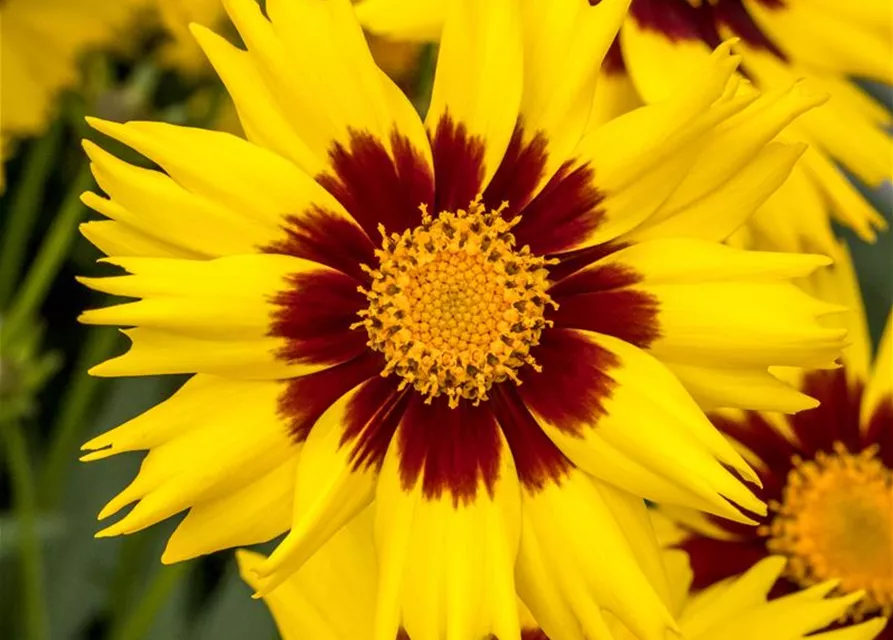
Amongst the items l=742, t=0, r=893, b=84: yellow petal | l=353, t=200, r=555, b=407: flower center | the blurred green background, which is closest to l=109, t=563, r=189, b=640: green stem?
the blurred green background

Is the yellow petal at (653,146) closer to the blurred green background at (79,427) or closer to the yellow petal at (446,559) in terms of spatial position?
the yellow petal at (446,559)

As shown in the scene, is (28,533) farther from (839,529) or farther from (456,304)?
(839,529)

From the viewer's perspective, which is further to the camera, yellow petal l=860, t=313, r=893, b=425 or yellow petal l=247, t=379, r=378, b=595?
yellow petal l=860, t=313, r=893, b=425

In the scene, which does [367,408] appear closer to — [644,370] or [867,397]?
[644,370]

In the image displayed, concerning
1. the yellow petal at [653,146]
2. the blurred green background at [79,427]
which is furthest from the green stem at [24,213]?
the yellow petal at [653,146]

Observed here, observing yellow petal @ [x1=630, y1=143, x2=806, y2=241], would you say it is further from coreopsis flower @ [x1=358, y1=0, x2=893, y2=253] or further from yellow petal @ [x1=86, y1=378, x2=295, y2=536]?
yellow petal @ [x1=86, y1=378, x2=295, y2=536]

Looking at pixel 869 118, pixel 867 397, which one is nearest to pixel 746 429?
pixel 867 397

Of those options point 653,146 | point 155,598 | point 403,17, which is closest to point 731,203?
point 653,146
